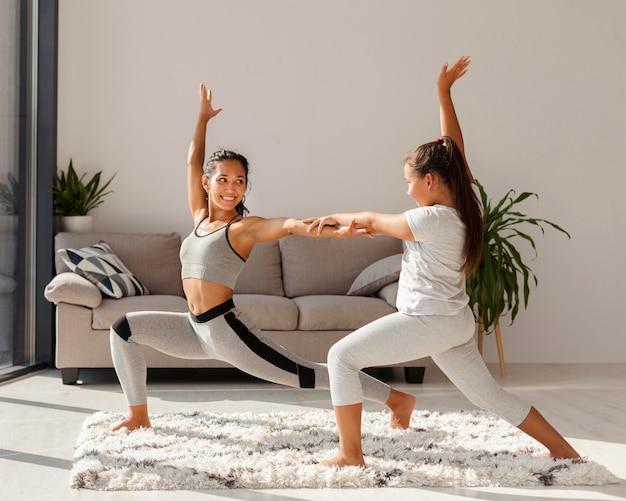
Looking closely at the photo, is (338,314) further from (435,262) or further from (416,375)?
(435,262)

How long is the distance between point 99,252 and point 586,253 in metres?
3.27

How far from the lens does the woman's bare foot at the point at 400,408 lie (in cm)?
325

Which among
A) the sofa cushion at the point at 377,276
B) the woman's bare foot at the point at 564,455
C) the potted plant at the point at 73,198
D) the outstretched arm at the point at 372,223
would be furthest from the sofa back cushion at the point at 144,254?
the woman's bare foot at the point at 564,455

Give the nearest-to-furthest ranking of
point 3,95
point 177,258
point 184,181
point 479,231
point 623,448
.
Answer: point 479,231 → point 623,448 → point 3,95 → point 177,258 → point 184,181

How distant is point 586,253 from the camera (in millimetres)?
5914

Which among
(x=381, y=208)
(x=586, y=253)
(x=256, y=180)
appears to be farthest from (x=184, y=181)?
(x=586, y=253)

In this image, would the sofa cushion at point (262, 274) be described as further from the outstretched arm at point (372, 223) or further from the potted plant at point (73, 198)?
the outstretched arm at point (372, 223)

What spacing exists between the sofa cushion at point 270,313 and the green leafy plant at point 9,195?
136 cm

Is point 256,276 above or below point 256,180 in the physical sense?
below

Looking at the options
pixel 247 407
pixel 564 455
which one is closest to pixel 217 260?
pixel 247 407

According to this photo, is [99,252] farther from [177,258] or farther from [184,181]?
[184,181]

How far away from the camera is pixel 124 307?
4.57m

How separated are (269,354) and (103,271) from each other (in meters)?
1.99

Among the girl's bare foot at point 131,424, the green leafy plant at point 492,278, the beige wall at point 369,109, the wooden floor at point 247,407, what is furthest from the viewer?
the beige wall at point 369,109
